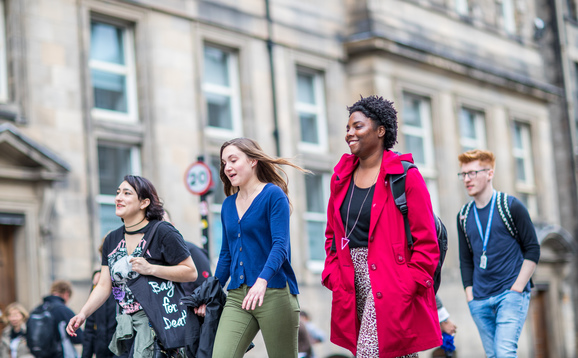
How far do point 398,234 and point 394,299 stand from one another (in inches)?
15.3

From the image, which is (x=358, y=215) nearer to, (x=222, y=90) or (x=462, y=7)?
(x=222, y=90)

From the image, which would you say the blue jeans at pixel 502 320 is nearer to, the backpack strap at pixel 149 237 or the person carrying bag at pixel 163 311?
the person carrying bag at pixel 163 311

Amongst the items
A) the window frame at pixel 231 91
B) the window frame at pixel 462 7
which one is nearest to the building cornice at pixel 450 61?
the window frame at pixel 462 7

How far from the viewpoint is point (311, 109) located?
21.4m

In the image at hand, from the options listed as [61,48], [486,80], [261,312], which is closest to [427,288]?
[261,312]

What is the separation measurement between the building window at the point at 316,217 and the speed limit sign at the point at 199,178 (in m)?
7.53

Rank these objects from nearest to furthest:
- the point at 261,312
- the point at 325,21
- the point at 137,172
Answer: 1. the point at 261,312
2. the point at 137,172
3. the point at 325,21

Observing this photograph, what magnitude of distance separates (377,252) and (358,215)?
11.0 inches

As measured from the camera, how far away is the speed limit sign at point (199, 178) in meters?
12.7

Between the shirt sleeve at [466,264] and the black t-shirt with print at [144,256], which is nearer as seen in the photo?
the black t-shirt with print at [144,256]

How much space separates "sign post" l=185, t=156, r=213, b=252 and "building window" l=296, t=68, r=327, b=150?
8.19m

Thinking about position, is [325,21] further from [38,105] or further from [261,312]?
[261,312]

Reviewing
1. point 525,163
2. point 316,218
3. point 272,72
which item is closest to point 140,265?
point 272,72

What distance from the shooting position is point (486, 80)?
26.4m
